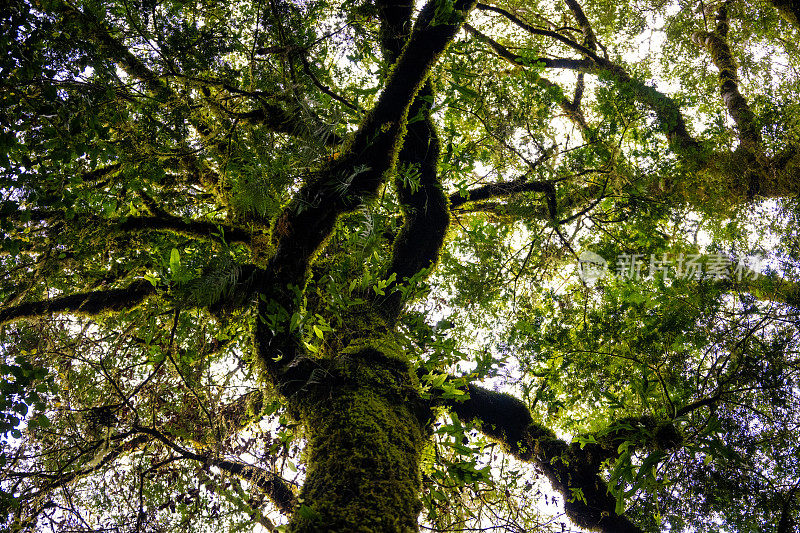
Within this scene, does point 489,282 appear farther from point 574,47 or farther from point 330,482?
point 574,47

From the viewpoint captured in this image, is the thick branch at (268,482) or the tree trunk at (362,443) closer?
the tree trunk at (362,443)

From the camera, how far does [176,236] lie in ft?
18.6

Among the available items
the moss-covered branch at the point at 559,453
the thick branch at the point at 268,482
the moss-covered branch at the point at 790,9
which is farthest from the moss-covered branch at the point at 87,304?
the moss-covered branch at the point at 790,9

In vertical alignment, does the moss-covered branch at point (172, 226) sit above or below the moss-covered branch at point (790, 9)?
below

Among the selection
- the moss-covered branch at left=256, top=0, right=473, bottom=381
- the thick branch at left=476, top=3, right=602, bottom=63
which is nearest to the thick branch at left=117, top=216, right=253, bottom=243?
the moss-covered branch at left=256, top=0, right=473, bottom=381

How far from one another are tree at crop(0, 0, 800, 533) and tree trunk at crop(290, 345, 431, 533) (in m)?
0.02

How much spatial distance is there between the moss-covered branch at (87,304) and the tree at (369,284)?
0.08ft

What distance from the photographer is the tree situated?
3127 mm

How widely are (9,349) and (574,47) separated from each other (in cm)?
997

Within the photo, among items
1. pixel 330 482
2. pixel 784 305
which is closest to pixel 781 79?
pixel 784 305

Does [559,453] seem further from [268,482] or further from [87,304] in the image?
[87,304]

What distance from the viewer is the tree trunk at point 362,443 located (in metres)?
2.06

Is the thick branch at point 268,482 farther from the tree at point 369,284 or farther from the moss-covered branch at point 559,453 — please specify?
the moss-covered branch at point 559,453

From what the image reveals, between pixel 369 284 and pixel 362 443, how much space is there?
1.50 m
